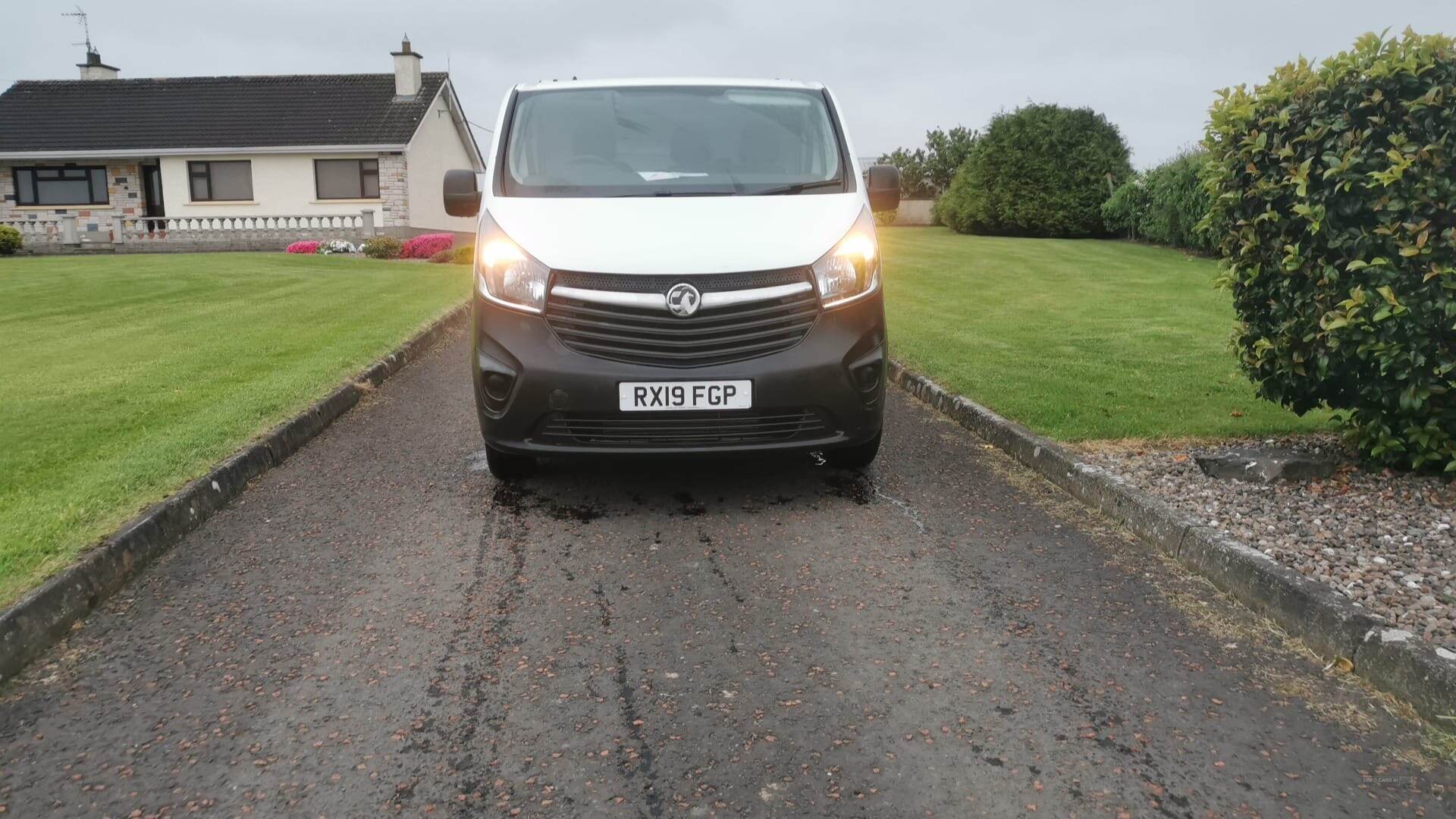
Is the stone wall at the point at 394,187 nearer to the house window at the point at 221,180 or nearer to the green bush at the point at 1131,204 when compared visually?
the house window at the point at 221,180

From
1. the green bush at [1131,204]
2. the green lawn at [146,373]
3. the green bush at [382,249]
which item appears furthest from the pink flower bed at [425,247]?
the green bush at [1131,204]

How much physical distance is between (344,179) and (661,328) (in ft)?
118

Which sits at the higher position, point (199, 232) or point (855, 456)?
point (199, 232)

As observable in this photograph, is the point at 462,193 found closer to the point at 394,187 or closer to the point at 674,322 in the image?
the point at 674,322

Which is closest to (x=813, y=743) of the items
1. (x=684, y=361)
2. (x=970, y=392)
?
(x=684, y=361)

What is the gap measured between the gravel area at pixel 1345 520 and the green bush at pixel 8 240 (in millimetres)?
34426

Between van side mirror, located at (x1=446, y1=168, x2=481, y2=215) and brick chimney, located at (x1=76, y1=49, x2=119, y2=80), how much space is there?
4320 centimetres

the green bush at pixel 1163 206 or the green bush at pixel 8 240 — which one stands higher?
the green bush at pixel 1163 206

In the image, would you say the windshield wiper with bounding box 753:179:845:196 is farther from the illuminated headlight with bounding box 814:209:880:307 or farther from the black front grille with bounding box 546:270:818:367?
the black front grille with bounding box 546:270:818:367

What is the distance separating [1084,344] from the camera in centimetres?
1063

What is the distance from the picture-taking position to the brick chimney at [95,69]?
4181 centimetres

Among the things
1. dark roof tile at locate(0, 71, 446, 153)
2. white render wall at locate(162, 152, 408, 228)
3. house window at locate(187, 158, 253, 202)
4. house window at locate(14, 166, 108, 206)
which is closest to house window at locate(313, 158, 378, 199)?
white render wall at locate(162, 152, 408, 228)

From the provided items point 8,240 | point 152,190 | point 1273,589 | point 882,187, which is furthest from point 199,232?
point 1273,589

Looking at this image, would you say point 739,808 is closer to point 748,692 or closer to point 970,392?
point 748,692
